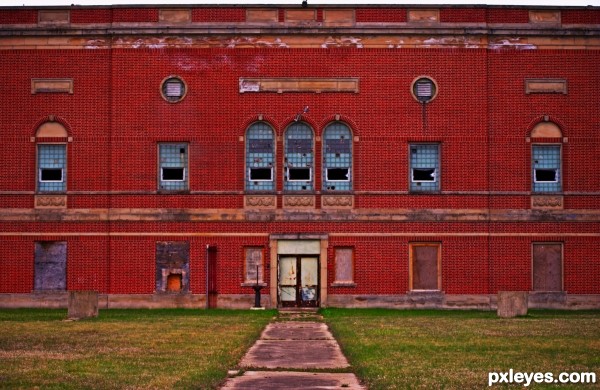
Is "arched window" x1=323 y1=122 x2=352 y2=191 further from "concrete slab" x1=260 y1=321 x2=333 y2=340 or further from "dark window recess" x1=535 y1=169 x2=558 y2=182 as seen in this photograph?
"concrete slab" x1=260 y1=321 x2=333 y2=340

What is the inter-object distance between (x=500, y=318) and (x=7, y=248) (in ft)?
63.7

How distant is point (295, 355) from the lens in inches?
853

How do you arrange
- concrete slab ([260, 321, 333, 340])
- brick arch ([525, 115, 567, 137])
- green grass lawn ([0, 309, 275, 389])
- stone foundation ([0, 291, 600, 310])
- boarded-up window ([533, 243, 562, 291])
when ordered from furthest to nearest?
brick arch ([525, 115, 567, 137])
boarded-up window ([533, 243, 562, 291])
stone foundation ([0, 291, 600, 310])
concrete slab ([260, 321, 333, 340])
green grass lawn ([0, 309, 275, 389])

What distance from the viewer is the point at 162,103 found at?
41.4m

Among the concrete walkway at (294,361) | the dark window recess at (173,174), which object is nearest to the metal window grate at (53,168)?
the dark window recess at (173,174)

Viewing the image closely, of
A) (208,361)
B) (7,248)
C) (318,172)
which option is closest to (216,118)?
(318,172)

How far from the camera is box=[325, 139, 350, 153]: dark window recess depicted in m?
41.4

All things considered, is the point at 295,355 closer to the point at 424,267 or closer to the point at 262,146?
the point at 424,267

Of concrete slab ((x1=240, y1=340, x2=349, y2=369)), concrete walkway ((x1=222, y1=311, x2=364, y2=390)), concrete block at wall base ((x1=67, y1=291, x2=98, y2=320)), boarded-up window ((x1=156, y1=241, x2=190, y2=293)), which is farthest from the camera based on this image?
boarded-up window ((x1=156, y1=241, x2=190, y2=293))

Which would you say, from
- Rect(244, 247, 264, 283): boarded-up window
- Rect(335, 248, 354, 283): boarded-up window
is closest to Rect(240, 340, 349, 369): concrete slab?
Rect(244, 247, 264, 283): boarded-up window

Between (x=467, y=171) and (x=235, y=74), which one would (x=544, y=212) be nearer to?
(x=467, y=171)

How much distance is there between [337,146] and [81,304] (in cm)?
1292

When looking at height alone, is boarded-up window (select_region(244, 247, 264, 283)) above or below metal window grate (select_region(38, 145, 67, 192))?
below

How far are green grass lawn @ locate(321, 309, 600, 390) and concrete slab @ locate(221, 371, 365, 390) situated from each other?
36cm
